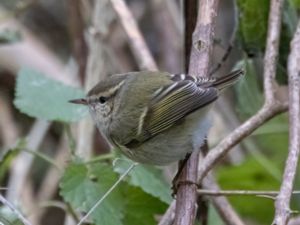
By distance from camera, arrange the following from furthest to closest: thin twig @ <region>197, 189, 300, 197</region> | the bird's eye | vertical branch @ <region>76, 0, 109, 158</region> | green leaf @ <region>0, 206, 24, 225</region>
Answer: vertical branch @ <region>76, 0, 109, 158</region>
the bird's eye
green leaf @ <region>0, 206, 24, 225</region>
thin twig @ <region>197, 189, 300, 197</region>

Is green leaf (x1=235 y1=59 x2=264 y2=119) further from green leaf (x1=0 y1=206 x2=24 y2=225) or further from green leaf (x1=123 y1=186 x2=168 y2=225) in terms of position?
green leaf (x1=0 y1=206 x2=24 y2=225)

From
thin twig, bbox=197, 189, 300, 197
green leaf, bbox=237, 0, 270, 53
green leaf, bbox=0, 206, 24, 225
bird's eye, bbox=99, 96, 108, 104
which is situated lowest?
green leaf, bbox=0, 206, 24, 225

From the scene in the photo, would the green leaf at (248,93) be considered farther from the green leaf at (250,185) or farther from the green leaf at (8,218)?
the green leaf at (8,218)

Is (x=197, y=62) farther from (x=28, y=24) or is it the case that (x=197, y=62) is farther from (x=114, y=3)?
(x=28, y=24)

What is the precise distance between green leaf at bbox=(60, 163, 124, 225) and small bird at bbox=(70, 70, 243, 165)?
15 centimetres

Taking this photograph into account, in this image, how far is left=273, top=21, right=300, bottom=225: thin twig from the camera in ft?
6.97

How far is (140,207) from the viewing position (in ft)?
9.68

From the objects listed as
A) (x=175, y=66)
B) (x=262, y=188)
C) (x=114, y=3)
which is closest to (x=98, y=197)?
(x=114, y=3)

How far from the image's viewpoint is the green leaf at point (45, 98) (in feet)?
10.5

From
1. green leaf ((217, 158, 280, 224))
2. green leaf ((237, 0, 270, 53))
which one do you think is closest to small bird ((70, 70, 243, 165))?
green leaf ((237, 0, 270, 53))

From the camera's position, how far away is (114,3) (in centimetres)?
363

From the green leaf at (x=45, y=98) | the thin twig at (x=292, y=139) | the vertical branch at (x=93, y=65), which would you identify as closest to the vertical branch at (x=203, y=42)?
the thin twig at (x=292, y=139)

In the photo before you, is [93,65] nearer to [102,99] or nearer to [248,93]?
[102,99]

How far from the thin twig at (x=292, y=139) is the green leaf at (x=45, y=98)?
908 mm
